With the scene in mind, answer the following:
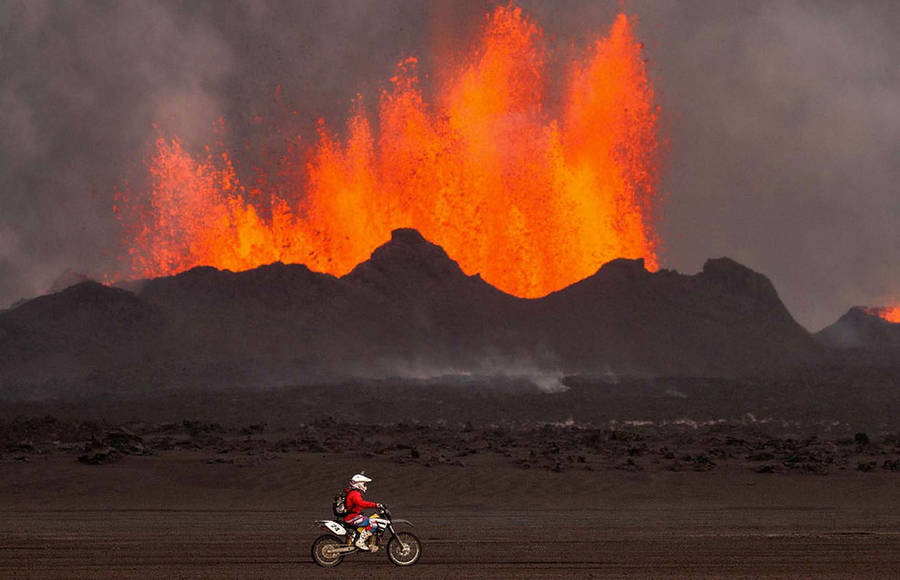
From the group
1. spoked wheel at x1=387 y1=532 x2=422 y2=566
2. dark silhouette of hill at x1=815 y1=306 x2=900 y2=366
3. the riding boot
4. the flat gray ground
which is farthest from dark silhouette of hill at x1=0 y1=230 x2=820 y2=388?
the riding boot

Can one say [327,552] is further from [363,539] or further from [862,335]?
[862,335]


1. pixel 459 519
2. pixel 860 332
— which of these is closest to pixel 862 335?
pixel 860 332

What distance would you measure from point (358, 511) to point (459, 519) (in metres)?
10.7

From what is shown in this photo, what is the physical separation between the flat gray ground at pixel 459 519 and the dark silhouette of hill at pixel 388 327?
63993 millimetres

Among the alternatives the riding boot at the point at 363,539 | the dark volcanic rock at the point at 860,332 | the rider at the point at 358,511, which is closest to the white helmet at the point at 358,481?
the rider at the point at 358,511

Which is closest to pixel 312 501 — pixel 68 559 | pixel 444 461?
pixel 444 461

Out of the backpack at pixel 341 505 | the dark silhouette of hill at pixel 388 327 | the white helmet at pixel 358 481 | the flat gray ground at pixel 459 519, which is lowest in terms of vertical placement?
the flat gray ground at pixel 459 519

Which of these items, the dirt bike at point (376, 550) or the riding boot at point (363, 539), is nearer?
the riding boot at point (363, 539)

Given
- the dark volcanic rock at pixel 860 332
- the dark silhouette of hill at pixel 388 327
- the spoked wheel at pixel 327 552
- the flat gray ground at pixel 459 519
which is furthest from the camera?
the dark volcanic rock at pixel 860 332

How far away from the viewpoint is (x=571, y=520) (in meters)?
25.9

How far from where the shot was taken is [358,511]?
1578 centimetres

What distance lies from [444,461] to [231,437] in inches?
637

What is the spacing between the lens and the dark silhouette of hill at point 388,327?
10675cm

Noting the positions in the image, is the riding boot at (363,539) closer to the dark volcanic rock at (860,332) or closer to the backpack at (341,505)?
the backpack at (341,505)
